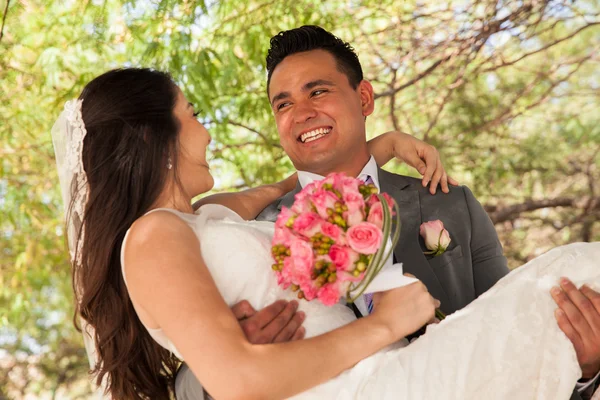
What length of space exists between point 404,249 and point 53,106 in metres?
2.88

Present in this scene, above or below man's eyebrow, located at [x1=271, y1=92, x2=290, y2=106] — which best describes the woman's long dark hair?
below

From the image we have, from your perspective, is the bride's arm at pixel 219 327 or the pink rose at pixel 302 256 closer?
the bride's arm at pixel 219 327

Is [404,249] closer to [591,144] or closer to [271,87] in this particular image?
[271,87]

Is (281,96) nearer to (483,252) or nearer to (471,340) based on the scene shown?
(483,252)

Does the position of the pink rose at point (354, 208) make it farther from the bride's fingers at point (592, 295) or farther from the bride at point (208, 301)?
the bride's fingers at point (592, 295)

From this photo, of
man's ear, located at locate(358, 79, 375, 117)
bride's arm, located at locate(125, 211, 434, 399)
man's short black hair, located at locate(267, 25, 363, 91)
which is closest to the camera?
bride's arm, located at locate(125, 211, 434, 399)

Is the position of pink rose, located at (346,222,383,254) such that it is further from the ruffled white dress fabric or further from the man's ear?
the man's ear

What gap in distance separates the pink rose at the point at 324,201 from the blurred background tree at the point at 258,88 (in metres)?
2.65

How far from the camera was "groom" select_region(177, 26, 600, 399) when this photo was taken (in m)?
3.25

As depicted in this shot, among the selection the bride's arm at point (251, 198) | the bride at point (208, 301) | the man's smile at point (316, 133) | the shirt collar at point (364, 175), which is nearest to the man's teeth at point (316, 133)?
the man's smile at point (316, 133)

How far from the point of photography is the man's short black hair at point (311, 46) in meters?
3.51

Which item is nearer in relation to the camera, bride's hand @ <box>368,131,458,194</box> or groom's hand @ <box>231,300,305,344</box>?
groom's hand @ <box>231,300,305,344</box>

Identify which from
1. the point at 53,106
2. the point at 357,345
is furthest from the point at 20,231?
the point at 357,345

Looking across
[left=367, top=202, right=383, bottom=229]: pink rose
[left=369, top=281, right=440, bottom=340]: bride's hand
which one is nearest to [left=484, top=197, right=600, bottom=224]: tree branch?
[left=369, top=281, right=440, bottom=340]: bride's hand
